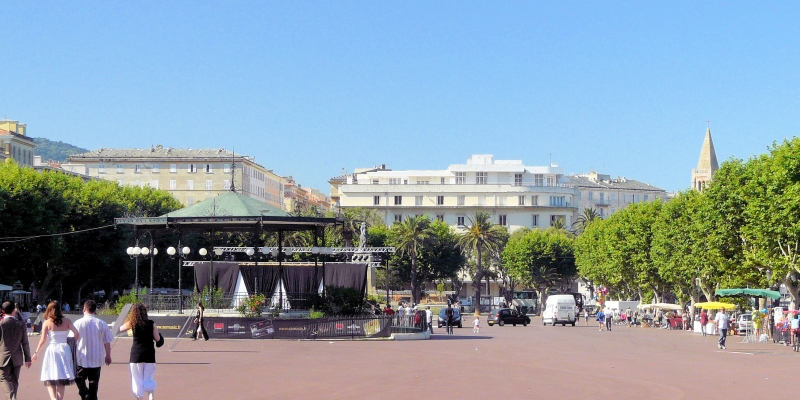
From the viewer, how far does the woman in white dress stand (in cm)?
1459

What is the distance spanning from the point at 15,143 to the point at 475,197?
187 feet

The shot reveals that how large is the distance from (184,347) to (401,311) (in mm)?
19766

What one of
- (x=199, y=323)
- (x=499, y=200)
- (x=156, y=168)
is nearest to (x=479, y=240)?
(x=499, y=200)

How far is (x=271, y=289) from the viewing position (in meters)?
49.4

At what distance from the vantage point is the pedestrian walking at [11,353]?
15031 mm

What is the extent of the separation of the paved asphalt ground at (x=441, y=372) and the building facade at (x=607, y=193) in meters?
131

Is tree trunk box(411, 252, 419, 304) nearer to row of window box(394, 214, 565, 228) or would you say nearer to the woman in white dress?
row of window box(394, 214, 565, 228)

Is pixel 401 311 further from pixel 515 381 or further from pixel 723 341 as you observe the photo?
pixel 515 381

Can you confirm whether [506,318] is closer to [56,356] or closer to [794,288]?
[794,288]

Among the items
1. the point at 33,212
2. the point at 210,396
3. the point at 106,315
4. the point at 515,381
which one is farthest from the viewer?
the point at 33,212

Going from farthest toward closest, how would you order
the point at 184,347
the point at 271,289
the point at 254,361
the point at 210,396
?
the point at 271,289
the point at 184,347
the point at 254,361
the point at 210,396

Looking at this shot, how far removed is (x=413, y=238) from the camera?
10381cm

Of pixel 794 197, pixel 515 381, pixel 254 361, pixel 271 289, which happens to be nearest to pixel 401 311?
pixel 271 289

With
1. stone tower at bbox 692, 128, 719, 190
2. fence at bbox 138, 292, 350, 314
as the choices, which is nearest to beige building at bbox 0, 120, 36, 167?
fence at bbox 138, 292, 350, 314
